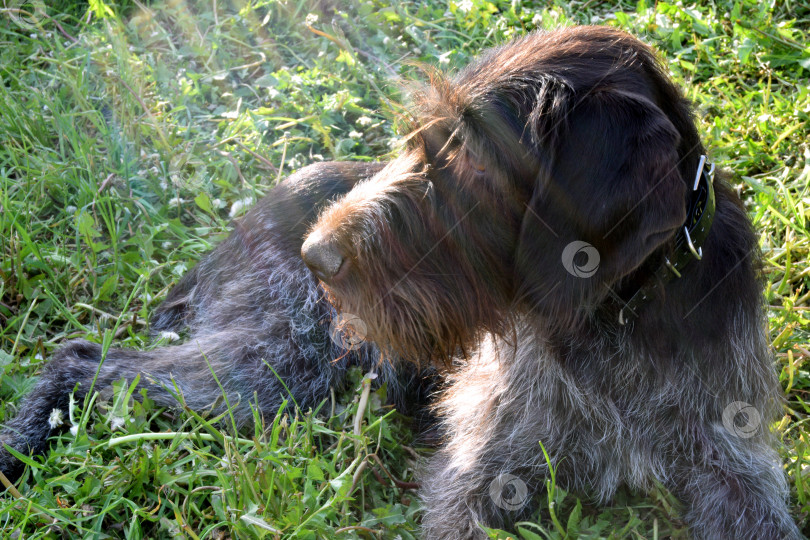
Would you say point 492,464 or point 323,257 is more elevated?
point 323,257

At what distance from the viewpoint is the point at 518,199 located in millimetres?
2326

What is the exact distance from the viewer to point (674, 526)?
2703 mm

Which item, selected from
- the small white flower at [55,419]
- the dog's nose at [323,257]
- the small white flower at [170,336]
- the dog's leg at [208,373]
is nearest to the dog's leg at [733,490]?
the dog's nose at [323,257]

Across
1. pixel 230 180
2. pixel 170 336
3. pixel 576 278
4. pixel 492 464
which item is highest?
pixel 576 278

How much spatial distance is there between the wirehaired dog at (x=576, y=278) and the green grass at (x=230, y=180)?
0.19 meters

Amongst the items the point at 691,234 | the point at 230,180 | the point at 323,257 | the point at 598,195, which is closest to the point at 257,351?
the point at 323,257

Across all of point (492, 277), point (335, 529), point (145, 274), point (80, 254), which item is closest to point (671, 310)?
point (492, 277)

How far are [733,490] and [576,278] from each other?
1.01m

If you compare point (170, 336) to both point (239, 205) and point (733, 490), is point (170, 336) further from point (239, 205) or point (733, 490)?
point (733, 490)

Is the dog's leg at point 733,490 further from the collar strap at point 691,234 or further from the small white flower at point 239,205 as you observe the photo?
the small white flower at point 239,205

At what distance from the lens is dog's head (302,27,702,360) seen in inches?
84.3

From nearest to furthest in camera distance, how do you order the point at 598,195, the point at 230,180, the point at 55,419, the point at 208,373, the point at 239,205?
the point at 598,195 → the point at 55,419 → the point at 208,373 → the point at 239,205 → the point at 230,180

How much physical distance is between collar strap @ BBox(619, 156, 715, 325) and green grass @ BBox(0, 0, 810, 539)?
847 millimetres

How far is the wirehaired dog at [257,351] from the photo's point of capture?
331 centimetres
